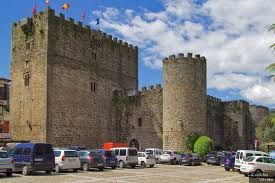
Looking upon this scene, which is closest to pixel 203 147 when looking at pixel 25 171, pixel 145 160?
pixel 145 160

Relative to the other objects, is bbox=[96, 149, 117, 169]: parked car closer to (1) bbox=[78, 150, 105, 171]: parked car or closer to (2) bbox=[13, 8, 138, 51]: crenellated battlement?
(1) bbox=[78, 150, 105, 171]: parked car

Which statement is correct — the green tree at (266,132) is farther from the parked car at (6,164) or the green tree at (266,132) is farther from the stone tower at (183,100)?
the parked car at (6,164)

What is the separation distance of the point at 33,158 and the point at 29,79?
18186mm

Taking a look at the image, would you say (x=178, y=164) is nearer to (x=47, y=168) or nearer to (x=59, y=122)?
(x=59, y=122)

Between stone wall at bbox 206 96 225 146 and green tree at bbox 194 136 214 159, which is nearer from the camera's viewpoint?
green tree at bbox 194 136 214 159

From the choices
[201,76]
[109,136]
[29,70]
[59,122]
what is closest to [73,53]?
[29,70]

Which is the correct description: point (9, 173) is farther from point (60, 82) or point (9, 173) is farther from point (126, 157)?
point (60, 82)

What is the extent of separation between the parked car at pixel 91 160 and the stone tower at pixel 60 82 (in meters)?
10.6

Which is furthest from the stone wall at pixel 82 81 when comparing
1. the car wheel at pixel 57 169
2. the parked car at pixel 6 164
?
the parked car at pixel 6 164

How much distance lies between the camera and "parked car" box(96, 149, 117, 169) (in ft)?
89.7

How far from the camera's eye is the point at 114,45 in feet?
151

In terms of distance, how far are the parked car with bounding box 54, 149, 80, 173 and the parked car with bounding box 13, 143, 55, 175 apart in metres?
1.36

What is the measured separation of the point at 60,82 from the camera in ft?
125

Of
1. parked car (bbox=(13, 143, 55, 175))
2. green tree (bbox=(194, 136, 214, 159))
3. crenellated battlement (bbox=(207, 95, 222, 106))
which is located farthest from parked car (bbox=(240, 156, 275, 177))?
crenellated battlement (bbox=(207, 95, 222, 106))
